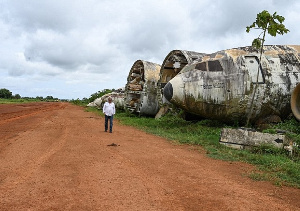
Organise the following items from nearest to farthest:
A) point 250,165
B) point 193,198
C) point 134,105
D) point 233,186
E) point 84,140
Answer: point 193,198 → point 233,186 → point 250,165 → point 84,140 → point 134,105

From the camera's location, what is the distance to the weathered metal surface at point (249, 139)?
10086 millimetres

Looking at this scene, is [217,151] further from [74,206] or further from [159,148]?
[74,206]

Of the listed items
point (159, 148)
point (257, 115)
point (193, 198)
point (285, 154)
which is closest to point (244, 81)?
point (257, 115)

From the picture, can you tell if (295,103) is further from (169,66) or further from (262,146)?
(169,66)

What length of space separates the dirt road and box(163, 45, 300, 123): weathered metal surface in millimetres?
4209

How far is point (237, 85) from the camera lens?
13117 millimetres

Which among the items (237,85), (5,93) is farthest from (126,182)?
(5,93)

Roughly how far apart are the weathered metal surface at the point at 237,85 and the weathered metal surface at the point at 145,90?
839cm

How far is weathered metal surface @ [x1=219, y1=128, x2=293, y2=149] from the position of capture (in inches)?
397

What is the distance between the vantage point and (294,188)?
647 centimetres

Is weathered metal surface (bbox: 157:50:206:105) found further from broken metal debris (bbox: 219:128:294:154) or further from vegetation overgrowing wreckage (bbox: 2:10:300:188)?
broken metal debris (bbox: 219:128:294:154)

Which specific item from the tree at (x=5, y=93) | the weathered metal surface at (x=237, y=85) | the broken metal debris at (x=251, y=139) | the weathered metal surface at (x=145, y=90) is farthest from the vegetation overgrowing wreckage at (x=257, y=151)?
the tree at (x=5, y=93)

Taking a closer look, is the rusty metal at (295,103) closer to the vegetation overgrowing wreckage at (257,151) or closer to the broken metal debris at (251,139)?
the vegetation overgrowing wreckage at (257,151)

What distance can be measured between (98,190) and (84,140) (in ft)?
20.1
